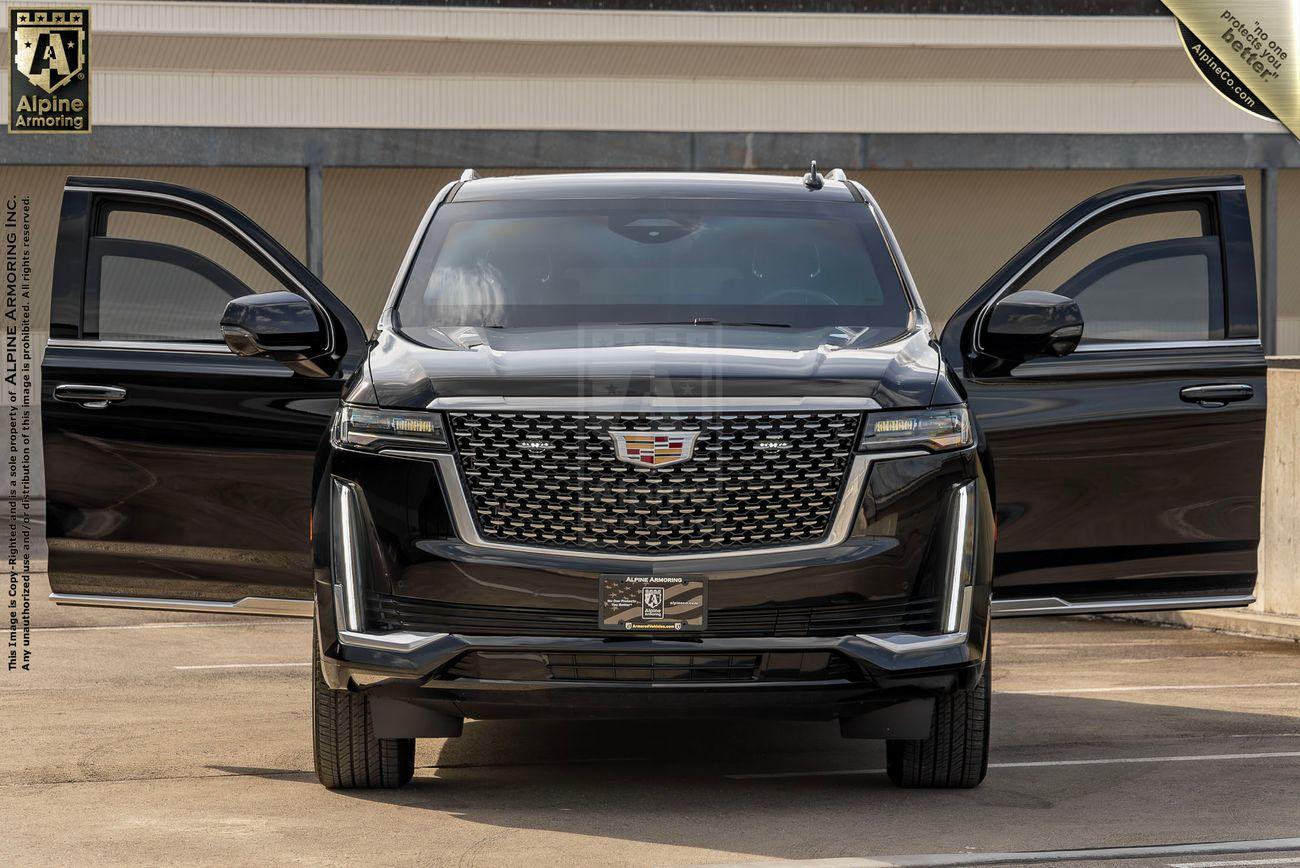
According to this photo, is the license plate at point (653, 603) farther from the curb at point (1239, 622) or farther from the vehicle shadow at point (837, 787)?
the curb at point (1239, 622)

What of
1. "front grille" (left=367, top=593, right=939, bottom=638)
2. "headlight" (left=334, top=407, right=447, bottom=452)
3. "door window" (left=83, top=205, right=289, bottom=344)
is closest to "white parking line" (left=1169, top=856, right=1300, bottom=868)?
"front grille" (left=367, top=593, right=939, bottom=638)

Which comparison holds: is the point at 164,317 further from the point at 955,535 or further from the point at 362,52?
the point at 955,535

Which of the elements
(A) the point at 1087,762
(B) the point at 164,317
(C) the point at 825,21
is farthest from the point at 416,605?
(C) the point at 825,21

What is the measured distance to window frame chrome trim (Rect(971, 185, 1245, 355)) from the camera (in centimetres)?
704

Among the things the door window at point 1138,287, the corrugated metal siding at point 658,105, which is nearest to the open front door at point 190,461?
the corrugated metal siding at point 658,105

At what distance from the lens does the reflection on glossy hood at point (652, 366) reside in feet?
19.3

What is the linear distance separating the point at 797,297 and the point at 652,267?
521 millimetres

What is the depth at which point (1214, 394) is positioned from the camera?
7223mm

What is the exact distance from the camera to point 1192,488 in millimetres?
7215

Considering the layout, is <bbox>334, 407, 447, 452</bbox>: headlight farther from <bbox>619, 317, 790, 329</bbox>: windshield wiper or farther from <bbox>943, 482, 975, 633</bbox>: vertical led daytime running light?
<bbox>943, 482, 975, 633</bbox>: vertical led daytime running light

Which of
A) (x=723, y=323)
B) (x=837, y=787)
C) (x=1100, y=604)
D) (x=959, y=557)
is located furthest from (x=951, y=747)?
(x=723, y=323)

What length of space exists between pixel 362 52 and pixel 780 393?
22.6 meters

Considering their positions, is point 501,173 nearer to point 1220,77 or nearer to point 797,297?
point 1220,77

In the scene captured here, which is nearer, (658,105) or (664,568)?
(664,568)
